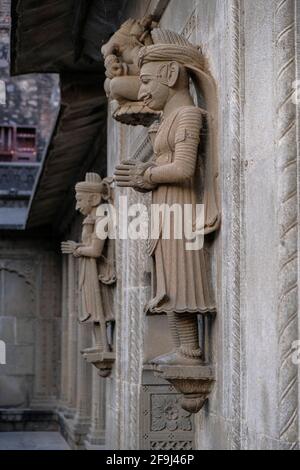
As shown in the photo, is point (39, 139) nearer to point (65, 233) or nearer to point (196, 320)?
point (65, 233)

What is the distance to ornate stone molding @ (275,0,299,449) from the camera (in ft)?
14.7

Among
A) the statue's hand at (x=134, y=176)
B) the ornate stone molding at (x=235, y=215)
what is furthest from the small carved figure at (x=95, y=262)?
the ornate stone molding at (x=235, y=215)

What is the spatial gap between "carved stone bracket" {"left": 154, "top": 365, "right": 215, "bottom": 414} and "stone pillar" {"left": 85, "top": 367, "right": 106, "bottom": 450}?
8.16 m

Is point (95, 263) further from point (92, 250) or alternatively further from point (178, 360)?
point (178, 360)

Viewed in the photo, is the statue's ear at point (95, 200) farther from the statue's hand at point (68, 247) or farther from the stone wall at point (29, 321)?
the stone wall at point (29, 321)

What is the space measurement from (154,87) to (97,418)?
9038mm

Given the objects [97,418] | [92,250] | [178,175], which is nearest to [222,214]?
[178,175]

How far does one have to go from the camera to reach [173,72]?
5.81 m

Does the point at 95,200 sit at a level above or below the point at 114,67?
below

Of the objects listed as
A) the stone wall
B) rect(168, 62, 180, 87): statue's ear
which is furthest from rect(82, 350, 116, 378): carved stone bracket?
the stone wall

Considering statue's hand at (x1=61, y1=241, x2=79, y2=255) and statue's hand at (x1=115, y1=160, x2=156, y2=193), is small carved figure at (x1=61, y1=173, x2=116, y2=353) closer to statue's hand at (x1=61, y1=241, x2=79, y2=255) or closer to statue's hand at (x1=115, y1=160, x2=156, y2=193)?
statue's hand at (x1=61, y1=241, x2=79, y2=255)

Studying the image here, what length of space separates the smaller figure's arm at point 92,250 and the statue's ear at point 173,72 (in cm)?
407

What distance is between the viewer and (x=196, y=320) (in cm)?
584

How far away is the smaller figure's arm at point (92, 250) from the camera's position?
32.0 feet
